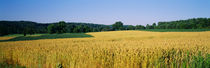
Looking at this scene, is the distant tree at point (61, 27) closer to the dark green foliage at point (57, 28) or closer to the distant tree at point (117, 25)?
the dark green foliage at point (57, 28)

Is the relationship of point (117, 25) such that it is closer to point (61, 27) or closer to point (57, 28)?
point (61, 27)

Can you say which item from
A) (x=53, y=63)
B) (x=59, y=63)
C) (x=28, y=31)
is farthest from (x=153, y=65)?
(x=28, y=31)

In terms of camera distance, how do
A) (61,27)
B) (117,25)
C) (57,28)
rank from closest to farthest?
(57,28) < (61,27) < (117,25)

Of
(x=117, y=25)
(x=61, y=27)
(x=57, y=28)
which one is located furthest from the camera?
(x=117, y=25)

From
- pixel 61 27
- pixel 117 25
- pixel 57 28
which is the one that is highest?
pixel 117 25

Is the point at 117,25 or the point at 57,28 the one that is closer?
the point at 57,28

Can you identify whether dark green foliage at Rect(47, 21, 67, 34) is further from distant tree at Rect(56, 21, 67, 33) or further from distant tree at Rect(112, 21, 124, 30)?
distant tree at Rect(112, 21, 124, 30)

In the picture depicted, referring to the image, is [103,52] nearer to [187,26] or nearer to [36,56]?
[36,56]

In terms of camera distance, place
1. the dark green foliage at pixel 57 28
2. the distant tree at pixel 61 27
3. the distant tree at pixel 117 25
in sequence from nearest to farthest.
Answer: the dark green foliage at pixel 57 28 < the distant tree at pixel 61 27 < the distant tree at pixel 117 25

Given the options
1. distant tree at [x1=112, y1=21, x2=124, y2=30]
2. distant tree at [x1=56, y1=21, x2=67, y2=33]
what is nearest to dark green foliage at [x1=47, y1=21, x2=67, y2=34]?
distant tree at [x1=56, y1=21, x2=67, y2=33]

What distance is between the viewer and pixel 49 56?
587 centimetres

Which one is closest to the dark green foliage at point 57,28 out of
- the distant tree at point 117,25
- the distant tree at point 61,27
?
the distant tree at point 61,27

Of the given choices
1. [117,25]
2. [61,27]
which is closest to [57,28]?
[61,27]

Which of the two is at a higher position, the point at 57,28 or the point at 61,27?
the point at 61,27
